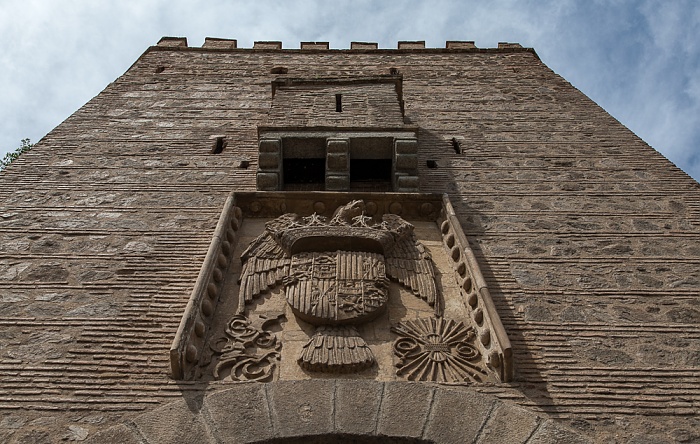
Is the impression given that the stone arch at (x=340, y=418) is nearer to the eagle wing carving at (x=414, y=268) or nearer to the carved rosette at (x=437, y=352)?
the carved rosette at (x=437, y=352)

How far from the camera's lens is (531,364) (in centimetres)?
396

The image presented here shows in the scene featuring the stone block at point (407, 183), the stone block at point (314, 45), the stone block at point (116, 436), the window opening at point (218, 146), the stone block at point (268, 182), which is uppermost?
the stone block at point (314, 45)

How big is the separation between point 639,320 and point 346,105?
3.80 m

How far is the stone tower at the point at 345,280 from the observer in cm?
360

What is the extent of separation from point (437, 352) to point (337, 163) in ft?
8.12

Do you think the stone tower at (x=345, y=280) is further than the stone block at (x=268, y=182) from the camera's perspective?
No

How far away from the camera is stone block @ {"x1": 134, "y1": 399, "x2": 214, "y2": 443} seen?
341 cm

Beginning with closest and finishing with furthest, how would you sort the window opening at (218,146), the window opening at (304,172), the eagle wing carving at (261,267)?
1. the eagle wing carving at (261,267)
2. the window opening at (304,172)
3. the window opening at (218,146)

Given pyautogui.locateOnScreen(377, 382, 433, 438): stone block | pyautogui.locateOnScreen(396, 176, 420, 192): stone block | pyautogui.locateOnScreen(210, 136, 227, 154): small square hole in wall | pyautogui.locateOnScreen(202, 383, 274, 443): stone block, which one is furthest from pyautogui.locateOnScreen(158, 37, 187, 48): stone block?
pyautogui.locateOnScreen(377, 382, 433, 438): stone block

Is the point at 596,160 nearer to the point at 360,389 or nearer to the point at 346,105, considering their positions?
the point at 346,105

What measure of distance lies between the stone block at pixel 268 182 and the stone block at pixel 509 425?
9.85ft

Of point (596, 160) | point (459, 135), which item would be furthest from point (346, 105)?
point (596, 160)

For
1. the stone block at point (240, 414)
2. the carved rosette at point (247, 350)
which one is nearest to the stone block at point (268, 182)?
the carved rosette at point (247, 350)

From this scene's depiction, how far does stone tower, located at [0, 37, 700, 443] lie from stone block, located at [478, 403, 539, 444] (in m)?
0.01
